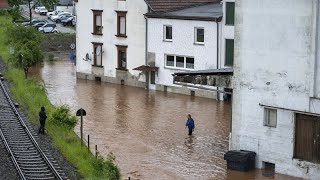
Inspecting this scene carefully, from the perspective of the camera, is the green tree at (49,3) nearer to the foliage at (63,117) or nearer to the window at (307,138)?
the foliage at (63,117)

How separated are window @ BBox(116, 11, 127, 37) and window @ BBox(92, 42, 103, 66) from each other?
209 cm

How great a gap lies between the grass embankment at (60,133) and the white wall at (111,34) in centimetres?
593

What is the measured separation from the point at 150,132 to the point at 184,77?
6.00m

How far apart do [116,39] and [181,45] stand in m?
6.14

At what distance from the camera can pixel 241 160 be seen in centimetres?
2748

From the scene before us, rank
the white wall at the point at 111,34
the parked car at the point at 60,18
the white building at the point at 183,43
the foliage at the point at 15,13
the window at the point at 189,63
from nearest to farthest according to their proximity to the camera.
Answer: the white building at the point at 183,43
the window at the point at 189,63
the white wall at the point at 111,34
the foliage at the point at 15,13
the parked car at the point at 60,18

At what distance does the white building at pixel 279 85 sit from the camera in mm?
26031

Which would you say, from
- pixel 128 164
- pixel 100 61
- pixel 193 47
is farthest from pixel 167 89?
pixel 128 164

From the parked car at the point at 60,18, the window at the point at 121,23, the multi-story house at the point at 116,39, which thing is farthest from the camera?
the parked car at the point at 60,18

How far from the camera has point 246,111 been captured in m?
28.2

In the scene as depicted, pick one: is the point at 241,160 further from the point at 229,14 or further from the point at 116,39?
the point at 116,39

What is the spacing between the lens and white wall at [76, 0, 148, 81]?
49.7m

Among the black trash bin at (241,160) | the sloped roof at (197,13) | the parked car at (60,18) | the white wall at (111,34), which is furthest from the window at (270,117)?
the parked car at (60,18)

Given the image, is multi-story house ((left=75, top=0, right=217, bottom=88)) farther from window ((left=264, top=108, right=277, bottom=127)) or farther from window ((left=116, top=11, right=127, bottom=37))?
window ((left=264, top=108, right=277, bottom=127))
